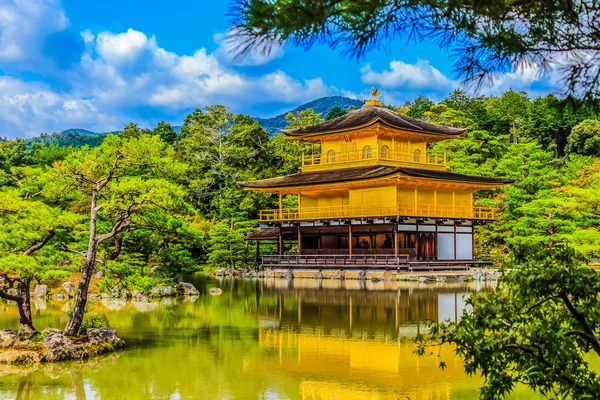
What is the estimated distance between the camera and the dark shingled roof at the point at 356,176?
32219 millimetres

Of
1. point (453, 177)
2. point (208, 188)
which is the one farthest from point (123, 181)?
point (208, 188)

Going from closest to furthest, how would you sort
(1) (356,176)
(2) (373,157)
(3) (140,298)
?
(3) (140,298) < (1) (356,176) < (2) (373,157)

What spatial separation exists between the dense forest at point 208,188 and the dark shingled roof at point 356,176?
239 centimetres

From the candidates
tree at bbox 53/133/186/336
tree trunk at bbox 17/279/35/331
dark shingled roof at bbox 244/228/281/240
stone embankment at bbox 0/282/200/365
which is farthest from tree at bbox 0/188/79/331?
dark shingled roof at bbox 244/228/281/240

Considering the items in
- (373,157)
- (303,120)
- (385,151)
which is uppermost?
(303,120)

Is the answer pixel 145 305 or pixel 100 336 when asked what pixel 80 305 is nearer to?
pixel 100 336

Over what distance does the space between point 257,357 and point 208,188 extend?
38410 mm

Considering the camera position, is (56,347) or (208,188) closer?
(56,347)

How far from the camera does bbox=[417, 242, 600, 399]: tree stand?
5434 millimetres

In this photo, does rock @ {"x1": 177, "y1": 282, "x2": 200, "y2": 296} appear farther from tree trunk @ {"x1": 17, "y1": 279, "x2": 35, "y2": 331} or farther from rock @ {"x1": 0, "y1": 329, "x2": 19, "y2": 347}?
rock @ {"x1": 0, "y1": 329, "x2": 19, "y2": 347}

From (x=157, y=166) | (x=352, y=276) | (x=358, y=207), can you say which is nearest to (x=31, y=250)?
(x=157, y=166)

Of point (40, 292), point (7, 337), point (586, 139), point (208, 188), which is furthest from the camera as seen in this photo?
point (586, 139)

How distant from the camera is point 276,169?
4916 cm

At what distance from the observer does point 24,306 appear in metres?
12.4
